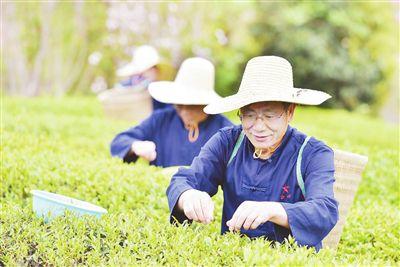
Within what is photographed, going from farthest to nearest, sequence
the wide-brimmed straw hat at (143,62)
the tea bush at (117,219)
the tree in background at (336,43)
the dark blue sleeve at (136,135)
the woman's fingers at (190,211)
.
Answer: the tree in background at (336,43) → the wide-brimmed straw hat at (143,62) → the dark blue sleeve at (136,135) → the woman's fingers at (190,211) → the tea bush at (117,219)

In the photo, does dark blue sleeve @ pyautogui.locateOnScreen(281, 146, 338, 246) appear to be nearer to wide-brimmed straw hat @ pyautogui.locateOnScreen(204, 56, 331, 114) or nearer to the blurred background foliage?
wide-brimmed straw hat @ pyautogui.locateOnScreen(204, 56, 331, 114)

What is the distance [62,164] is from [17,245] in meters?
2.49

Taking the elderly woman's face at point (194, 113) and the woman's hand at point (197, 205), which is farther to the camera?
the elderly woman's face at point (194, 113)

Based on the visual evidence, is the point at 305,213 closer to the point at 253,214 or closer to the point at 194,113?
the point at 253,214

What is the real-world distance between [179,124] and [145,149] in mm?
390

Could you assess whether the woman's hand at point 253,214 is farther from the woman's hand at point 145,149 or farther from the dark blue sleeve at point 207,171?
the woman's hand at point 145,149

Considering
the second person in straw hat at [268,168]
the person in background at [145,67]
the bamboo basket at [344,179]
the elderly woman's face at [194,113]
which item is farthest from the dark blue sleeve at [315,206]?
the person in background at [145,67]

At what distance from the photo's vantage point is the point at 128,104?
1100 centimetres

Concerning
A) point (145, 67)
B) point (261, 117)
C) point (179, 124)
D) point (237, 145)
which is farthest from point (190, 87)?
point (145, 67)

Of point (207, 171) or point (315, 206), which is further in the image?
point (207, 171)

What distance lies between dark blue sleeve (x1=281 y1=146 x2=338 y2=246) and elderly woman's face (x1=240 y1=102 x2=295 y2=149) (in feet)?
0.71

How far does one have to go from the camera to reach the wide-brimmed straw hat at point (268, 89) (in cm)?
335

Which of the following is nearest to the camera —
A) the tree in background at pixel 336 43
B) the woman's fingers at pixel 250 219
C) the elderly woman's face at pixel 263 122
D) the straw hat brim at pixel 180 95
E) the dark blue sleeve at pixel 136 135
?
the woman's fingers at pixel 250 219

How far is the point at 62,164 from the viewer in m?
5.80
